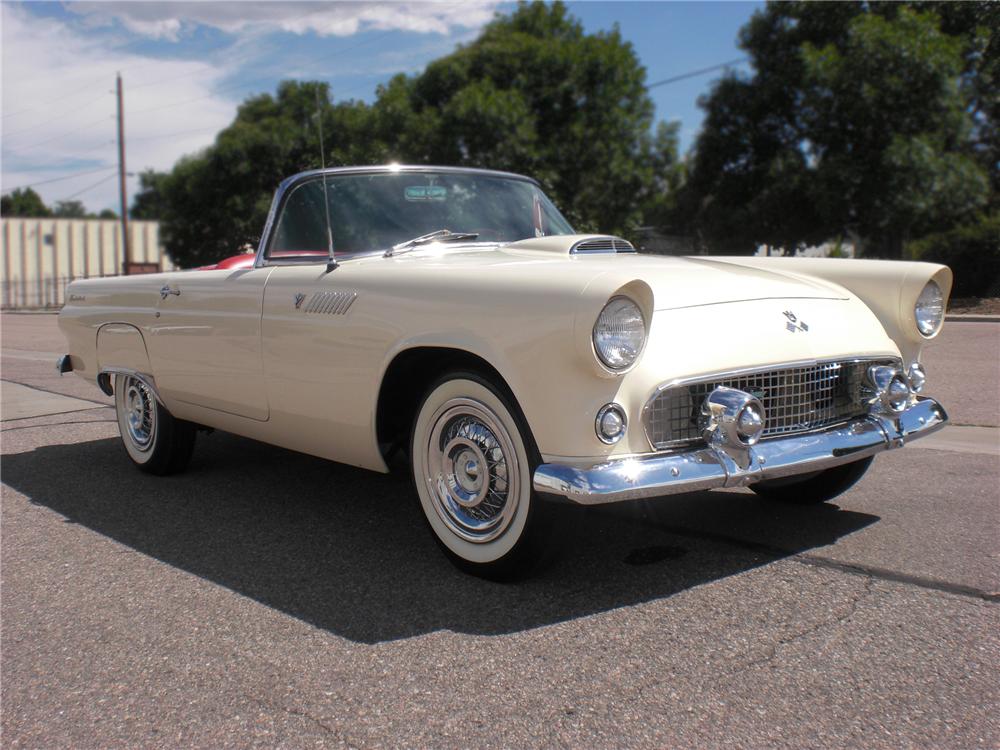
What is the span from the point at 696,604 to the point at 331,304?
1841 millimetres

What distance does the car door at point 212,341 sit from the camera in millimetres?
4238

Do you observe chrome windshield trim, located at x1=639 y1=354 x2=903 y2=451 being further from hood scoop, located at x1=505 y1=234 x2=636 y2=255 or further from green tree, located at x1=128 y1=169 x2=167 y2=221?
green tree, located at x1=128 y1=169 x2=167 y2=221

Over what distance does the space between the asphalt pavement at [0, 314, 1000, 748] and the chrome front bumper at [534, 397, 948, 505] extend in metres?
0.41

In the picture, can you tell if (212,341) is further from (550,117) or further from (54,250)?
(54,250)

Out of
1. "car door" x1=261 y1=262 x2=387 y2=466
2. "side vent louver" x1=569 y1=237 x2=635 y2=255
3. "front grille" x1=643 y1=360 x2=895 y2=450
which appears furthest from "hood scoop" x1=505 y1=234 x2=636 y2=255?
"front grille" x1=643 y1=360 x2=895 y2=450

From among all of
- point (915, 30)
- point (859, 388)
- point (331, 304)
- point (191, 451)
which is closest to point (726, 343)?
point (859, 388)

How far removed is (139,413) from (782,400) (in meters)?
3.72

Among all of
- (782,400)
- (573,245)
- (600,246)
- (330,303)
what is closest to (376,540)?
(330,303)

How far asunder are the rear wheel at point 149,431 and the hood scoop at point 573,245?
2236 millimetres

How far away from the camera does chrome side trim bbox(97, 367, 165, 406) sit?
5052 mm

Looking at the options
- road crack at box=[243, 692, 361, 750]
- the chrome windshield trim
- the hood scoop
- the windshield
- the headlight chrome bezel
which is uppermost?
the windshield

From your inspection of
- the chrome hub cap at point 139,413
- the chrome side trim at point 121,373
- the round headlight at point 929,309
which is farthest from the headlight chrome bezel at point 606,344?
the chrome hub cap at point 139,413

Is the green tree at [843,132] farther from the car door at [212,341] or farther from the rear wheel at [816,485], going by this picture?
the car door at [212,341]

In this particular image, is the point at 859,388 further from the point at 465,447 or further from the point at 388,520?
the point at 388,520
